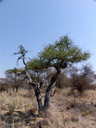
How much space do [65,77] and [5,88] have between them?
948 cm

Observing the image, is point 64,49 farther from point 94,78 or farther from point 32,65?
point 94,78

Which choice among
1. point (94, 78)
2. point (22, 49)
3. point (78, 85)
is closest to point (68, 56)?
point (22, 49)

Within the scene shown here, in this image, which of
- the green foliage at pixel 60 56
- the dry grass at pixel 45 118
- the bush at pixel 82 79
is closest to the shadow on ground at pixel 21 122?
the dry grass at pixel 45 118

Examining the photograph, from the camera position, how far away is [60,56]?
6324mm

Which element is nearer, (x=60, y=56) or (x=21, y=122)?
(x=21, y=122)

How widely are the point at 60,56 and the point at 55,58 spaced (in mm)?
396

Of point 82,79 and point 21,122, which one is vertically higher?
point 82,79

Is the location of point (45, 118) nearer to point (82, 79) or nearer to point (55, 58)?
point (55, 58)

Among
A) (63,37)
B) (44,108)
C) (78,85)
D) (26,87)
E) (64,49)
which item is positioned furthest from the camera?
(26,87)

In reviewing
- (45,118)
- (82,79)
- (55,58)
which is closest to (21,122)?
(45,118)

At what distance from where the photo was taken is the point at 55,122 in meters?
4.15

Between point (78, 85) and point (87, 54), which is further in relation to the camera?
point (78, 85)

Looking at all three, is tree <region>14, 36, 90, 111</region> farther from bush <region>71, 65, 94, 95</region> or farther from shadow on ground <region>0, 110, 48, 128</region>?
bush <region>71, 65, 94, 95</region>

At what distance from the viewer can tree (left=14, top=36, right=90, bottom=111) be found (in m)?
6.34
